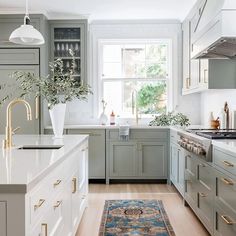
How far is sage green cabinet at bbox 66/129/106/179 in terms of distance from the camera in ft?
18.2

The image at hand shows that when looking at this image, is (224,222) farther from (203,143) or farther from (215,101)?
(215,101)

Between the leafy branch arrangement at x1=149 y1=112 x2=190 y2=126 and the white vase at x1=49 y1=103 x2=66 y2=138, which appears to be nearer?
the white vase at x1=49 y1=103 x2=66 y2=138

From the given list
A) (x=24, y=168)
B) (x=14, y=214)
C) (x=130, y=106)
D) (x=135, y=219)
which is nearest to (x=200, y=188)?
(x=135, y=219)

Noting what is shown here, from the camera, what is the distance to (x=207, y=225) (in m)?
3.14

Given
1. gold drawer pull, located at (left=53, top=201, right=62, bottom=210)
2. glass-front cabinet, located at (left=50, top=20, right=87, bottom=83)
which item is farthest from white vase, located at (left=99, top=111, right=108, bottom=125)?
gold drawer pull, located at (left=53, top=201, right=62, bottom=210)

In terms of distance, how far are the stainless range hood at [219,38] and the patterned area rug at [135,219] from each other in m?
1.74

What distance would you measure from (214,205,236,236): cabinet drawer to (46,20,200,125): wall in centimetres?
347

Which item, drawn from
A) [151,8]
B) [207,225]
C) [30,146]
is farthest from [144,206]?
[151,8]

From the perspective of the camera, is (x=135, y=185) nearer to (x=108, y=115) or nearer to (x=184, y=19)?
(x=108, y=115)

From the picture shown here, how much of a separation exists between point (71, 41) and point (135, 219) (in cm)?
325

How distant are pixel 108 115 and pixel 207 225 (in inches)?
132

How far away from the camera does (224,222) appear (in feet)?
8.59

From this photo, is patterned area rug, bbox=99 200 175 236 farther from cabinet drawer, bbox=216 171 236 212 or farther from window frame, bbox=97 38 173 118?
window frame, bbox=97 38 173 118

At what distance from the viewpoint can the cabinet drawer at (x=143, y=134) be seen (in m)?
5.54
